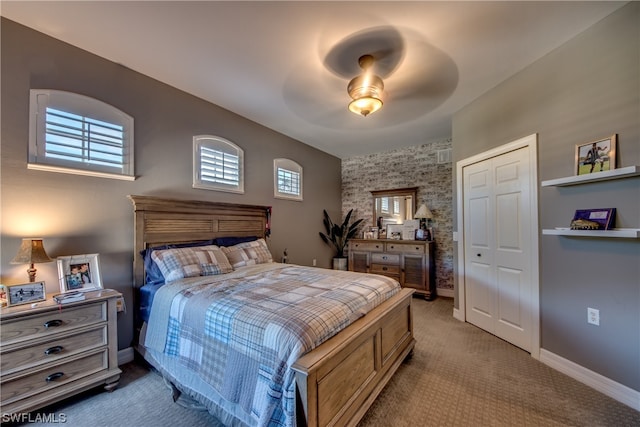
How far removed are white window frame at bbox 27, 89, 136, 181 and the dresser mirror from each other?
430 centimetres

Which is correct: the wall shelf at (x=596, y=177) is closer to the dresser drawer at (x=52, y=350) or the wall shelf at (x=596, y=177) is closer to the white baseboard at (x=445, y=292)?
the white baseboard at (x=445, y=292)

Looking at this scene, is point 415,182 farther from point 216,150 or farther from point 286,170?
point 216,150

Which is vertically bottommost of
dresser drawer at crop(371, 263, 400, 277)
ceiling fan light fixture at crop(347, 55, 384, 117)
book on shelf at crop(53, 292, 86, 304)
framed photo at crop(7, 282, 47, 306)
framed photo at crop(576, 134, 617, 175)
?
dresser drawer at crop(371, 263, 400, 277)

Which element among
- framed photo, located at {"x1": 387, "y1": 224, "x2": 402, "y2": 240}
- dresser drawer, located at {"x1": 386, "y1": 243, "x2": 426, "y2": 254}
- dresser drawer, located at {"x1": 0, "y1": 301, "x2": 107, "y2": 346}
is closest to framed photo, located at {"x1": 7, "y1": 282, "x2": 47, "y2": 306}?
dresser drawer, located at {"x1": 0, "y1": 301, "x2": 107, "y2": 346}

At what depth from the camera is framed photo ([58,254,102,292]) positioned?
203cm

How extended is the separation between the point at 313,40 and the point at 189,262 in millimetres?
2339

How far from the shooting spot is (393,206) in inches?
208

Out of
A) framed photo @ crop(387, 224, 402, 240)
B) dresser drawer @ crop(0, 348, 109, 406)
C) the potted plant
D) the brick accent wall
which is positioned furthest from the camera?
the potted plant

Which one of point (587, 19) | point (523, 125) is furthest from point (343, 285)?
point (587, 19)

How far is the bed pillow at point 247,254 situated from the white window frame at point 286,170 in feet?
3.71

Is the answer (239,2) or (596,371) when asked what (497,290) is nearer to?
(596,371)

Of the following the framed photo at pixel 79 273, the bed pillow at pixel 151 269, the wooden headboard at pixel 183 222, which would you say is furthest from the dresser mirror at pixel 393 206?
the framed photo at pixel 79 273

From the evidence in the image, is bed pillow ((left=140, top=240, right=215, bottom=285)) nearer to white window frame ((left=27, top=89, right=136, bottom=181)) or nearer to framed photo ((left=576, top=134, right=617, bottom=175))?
white window frame ((left=27, top=89, right=136, bottom=181))

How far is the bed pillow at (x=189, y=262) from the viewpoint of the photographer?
2.38 meters
